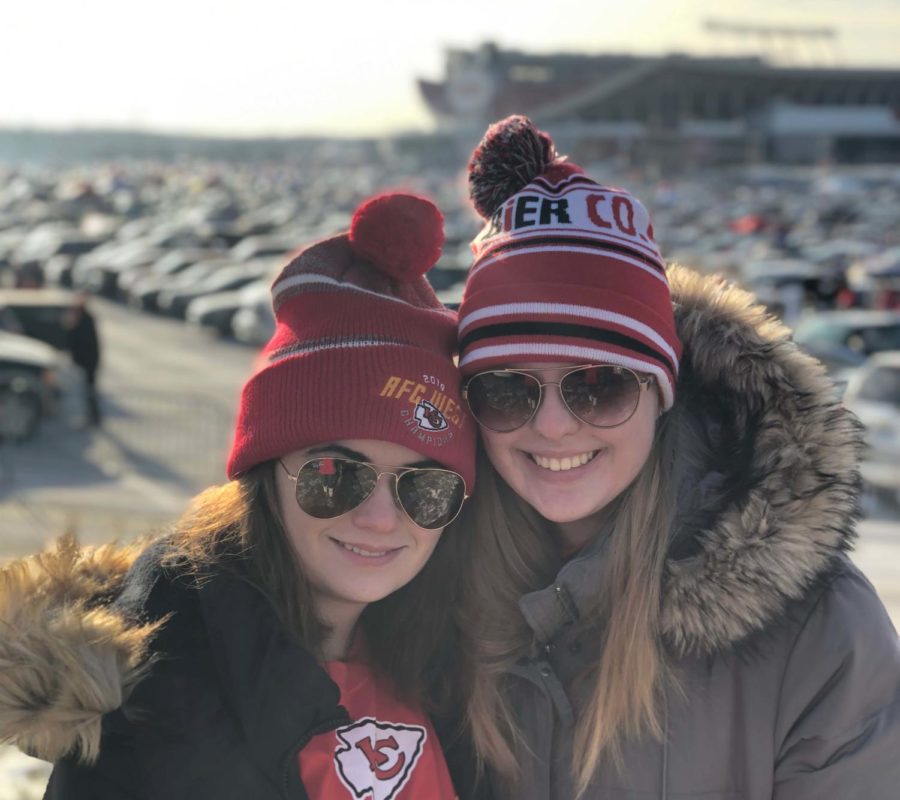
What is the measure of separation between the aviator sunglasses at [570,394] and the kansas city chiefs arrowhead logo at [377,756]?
27.1 inches

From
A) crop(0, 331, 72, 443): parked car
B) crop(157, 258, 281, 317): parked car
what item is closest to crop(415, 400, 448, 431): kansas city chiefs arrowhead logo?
crop(0, 331, 72, 443): parked car

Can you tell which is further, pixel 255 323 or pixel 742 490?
pixel 255 323

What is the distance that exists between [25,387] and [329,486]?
39.8ft

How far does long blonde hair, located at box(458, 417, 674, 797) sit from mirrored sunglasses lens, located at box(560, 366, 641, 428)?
16cm

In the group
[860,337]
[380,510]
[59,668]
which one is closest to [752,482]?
[380,510]

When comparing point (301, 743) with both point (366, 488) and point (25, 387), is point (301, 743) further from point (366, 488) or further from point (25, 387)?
point (25, 387)

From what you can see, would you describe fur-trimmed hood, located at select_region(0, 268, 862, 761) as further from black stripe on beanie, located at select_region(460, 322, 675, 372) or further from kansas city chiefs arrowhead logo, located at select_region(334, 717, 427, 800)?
kansas city chiefs arrowhead logo, located at select_region(334, 717, 427, 800)

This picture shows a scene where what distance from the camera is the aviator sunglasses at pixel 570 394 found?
7.57 feet

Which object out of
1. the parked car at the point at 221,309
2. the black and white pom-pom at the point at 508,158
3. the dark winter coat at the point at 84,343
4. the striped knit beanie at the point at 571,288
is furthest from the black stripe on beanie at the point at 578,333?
the parked car at the point at 221,309

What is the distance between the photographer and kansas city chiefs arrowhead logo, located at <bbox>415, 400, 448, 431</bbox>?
2.30 m

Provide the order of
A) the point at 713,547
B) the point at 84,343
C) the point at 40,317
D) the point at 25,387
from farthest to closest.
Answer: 1. the point at 40,317
2. the point at 84,343
3. the point at 25,387
4. the point at 713,547

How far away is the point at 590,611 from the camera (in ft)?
7.70

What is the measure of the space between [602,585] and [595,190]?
0.89 m

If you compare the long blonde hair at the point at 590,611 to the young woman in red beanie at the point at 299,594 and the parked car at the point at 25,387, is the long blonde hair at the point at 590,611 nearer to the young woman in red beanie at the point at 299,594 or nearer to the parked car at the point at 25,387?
the young woman in red beanie at the point at 299,594
